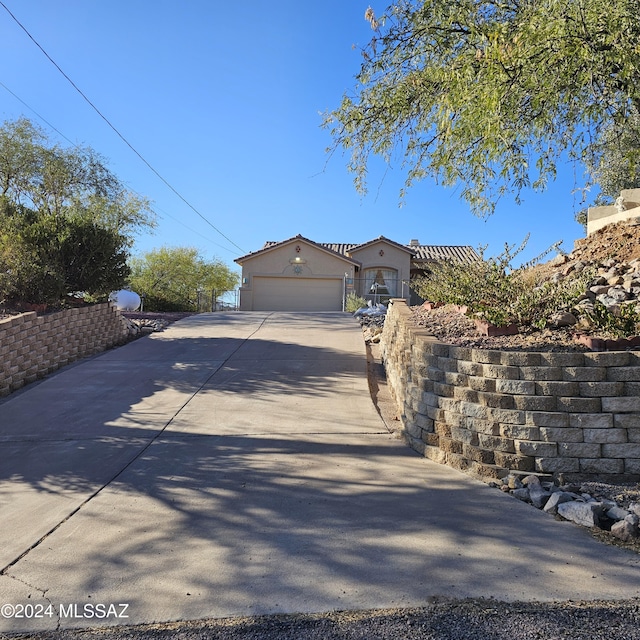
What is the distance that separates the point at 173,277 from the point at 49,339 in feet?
67.8

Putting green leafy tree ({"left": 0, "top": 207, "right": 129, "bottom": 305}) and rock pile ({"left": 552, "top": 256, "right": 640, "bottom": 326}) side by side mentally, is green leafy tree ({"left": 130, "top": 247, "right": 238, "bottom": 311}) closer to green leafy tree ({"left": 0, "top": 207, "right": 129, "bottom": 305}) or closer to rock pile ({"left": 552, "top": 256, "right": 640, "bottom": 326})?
green leafy tree ({"left": 0, "top": 207, "right": 129, "bottom": 305})

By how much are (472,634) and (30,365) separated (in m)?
8.69

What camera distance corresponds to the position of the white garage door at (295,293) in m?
27.7

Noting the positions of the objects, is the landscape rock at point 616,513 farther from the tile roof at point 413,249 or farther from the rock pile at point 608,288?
the tile roof at point 413,249

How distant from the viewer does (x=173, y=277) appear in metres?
30.0

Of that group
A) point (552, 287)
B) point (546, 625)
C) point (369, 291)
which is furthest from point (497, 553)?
point (369, 291)

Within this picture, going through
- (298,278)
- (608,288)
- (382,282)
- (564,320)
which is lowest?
(564,320)

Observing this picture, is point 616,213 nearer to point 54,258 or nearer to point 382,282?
point 54,258

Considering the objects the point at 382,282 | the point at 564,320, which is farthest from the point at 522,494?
the point at 382,282

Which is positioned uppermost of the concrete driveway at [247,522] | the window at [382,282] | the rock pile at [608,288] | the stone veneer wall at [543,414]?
the window at [382,282]

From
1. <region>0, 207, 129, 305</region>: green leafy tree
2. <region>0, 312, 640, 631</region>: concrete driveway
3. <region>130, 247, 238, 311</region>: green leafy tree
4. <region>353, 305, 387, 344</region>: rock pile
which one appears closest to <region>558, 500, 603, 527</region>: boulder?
<region>0, 312, 640, 631</region>: concrete driveway

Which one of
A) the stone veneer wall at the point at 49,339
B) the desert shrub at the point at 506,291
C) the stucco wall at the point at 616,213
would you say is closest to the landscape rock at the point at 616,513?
the desert shrub at the point at 506,291

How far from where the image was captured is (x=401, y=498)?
4.35 meters

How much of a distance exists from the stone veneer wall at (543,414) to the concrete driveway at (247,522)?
1.15ft
